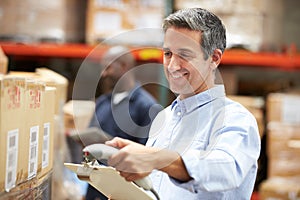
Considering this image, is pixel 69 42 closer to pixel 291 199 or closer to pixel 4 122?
pixel 291 199

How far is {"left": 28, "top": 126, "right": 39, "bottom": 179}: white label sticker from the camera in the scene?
175 centimetres

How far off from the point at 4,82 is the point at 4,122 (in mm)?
103

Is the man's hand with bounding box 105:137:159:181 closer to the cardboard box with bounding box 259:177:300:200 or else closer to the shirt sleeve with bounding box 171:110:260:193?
the shirt sleeve with bounding box 171:110:260:193

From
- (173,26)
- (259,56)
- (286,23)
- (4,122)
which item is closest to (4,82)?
(4,122)

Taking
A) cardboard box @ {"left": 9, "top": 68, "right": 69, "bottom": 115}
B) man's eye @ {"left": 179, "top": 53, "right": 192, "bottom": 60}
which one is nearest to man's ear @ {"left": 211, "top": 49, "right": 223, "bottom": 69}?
man's eye @ {"left": 179, "top": 53, "right": 192, "bottom": 60}

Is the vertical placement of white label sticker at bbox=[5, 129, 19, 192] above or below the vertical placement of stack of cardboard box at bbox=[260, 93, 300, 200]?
above

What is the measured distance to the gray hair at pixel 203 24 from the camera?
5.28 feet

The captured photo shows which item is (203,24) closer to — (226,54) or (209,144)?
(209,144)

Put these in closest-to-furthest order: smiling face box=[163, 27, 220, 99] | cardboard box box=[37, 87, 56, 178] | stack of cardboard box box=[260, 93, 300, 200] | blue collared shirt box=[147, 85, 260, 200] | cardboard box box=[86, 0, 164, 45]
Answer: blue collared shirt box=[147, 85, 260, 200], smiling face box=[163, 27, 220, 99], cardboard box box=[37, 87, 56, 178], stack of cardboard box box=[260, 93, 300, 200], cardboard box box=[86, 0, 164, 45]

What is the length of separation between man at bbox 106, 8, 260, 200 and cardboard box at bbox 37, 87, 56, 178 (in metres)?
0.35

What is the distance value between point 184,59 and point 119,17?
12.1 feet

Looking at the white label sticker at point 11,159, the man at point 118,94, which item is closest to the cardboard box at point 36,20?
the man at point 118,94

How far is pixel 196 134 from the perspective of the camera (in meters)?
1.67

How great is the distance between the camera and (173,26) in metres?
1.62
